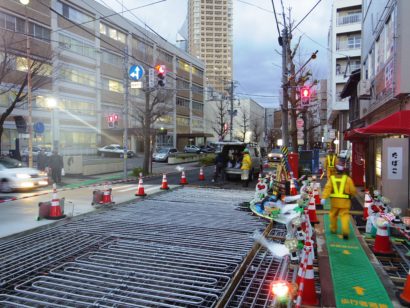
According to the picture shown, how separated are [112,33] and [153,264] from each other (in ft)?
171

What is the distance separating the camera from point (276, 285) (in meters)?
3.92

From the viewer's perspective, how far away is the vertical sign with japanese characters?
32.4 ft

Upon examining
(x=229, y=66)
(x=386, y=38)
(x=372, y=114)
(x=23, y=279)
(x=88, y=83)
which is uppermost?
(x=229, y=66)

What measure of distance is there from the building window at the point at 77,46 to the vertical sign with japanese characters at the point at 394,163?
40.6 meters

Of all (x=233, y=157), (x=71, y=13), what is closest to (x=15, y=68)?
(x=71, y=13)

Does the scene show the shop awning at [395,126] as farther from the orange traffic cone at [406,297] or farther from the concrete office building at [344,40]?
the concrete office building at [344,40]

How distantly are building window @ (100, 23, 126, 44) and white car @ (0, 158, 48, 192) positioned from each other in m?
38.4

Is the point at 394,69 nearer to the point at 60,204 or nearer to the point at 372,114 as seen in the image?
the point at 372,114

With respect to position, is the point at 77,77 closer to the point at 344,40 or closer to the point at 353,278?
the point at 344,40

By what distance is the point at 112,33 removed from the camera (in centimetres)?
5297

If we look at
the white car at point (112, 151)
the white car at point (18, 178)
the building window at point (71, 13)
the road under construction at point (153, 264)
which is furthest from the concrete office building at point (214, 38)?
the road under construction at point (153, 264)

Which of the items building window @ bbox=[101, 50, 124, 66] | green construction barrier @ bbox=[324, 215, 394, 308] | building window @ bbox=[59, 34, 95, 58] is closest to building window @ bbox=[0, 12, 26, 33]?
building window @ bbox=[59, 34, 95, 58]

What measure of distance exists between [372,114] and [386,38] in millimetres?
4036

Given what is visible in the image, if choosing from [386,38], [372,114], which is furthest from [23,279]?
[372,114]
